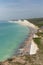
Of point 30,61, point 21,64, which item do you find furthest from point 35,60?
point 21,64

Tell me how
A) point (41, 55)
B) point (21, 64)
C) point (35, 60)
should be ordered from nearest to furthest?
point (21, 64), point (35, 60), point (41, 55)

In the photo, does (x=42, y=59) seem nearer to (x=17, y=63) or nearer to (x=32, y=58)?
(x=32, y=58)

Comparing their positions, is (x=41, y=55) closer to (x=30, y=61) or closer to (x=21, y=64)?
(x=30, y=61)

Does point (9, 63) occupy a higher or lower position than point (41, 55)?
lower

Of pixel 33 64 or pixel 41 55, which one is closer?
pixel 33 64

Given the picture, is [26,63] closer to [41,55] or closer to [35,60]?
[35,60]

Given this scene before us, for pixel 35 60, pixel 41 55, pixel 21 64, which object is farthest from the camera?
pixel 41 55

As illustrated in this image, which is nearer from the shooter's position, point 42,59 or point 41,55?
point 42,59

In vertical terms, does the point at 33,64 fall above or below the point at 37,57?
below
